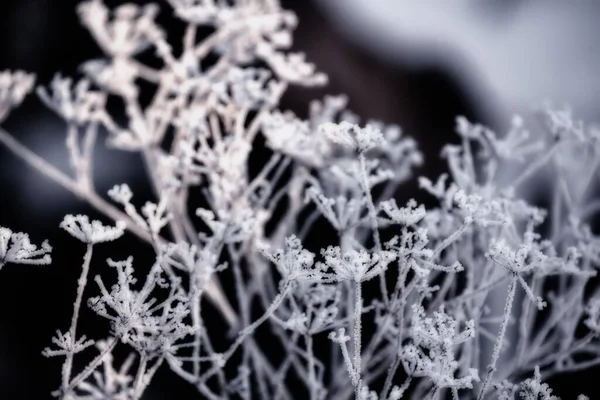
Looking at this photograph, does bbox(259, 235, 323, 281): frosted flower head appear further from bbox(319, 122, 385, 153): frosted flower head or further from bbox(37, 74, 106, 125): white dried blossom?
bbox(37, 74, 106, 125): white dried blossom

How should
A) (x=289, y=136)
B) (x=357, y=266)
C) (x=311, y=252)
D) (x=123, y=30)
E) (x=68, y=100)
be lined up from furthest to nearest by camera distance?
(x=123, y=30), (x=68, y=100), (x=311, y=252), (x=289, y=136), (x=357, y=266)

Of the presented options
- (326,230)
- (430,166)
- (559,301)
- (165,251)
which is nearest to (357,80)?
(430,166)

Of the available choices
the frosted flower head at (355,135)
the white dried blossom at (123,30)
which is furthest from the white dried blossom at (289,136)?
the white dried blossom at (123,30)

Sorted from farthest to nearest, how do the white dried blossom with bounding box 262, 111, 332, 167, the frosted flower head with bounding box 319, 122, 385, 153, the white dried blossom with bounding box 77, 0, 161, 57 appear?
1. the white dried blossom with bounding box 77, 0, 161, 57
2. the white dried blossom with bounding box 262, 111, 332, 167
3. the frosted flower head with bounding box 319, 122, 385, 153

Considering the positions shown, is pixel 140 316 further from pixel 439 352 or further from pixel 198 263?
pixel 439 352

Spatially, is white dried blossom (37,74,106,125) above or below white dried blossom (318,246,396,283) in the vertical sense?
above

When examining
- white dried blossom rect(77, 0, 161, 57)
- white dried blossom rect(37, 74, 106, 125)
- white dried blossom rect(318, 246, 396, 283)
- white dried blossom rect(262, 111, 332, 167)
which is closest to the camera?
white dried blossom rect(318, 246, 396, 283)

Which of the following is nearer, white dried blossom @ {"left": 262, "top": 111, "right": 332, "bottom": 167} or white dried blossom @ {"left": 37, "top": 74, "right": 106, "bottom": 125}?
white dried blossom @ {"left": 262, "top": 111, "right": 332, "bottom": 167}

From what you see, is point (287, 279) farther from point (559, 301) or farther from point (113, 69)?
point (113, 69)

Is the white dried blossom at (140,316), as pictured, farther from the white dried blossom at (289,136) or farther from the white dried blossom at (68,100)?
the white dried blossom at (68,100)

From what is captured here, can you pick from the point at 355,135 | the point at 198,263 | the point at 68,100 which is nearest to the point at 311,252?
the point at 198,263

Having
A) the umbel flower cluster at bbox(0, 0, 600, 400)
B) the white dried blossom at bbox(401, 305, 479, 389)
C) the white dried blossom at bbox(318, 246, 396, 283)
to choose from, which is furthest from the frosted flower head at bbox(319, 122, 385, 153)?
the white dried blossom at bbox(401, 305, 479, 389)
